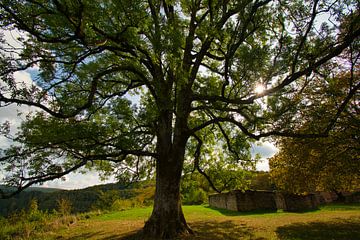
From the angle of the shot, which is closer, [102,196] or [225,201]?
[225,201]

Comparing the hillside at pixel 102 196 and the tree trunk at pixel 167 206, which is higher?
the hillside at pixel 102 196

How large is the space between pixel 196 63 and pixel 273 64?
3813 mm

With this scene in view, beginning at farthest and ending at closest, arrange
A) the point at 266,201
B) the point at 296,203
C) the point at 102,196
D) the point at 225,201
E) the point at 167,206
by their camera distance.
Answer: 1. the point at 102,196
2. the point at 225,201
3. the point at 266,201
4. the point at 296,203
5. the point at 167,206

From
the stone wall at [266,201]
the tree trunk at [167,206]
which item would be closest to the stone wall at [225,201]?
the stone wall at [266,201]

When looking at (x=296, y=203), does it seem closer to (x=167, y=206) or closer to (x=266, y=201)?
(x=266, y=201)

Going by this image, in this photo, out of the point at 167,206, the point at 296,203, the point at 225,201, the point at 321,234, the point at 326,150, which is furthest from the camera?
the point at 225,201

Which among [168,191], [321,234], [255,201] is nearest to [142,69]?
[168,191]

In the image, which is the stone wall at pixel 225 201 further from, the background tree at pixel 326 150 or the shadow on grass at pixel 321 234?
the shadow on grass at pixel 321 234

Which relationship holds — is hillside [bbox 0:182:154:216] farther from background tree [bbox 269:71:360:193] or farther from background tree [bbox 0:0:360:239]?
background tree [bbox 269:71:360:193]

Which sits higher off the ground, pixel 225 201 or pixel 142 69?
pixel 142 69

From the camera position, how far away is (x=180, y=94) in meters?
11.6

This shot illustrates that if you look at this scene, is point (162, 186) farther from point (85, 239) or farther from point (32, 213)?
point (32, 213)

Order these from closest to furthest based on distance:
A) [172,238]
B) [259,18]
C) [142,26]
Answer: [142,26] → [259,18] → [172,238]

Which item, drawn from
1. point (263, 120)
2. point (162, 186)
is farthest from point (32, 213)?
point (263, 120)
